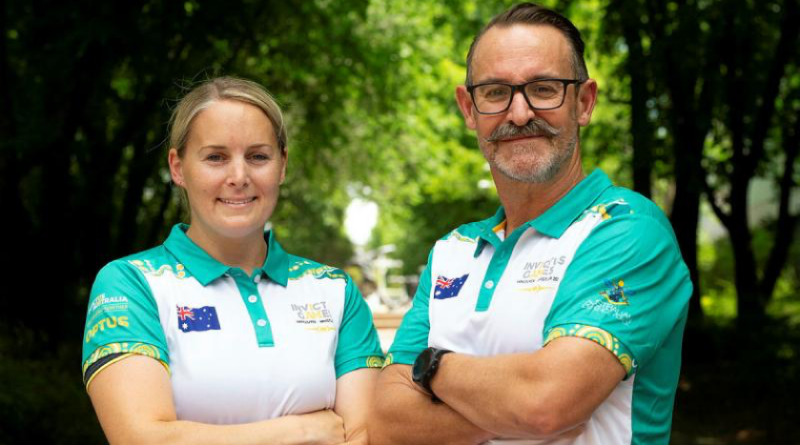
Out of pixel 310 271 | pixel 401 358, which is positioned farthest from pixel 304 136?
pixel 401 358

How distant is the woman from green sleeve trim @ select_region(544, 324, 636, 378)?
2.98 feet

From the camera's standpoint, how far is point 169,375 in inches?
123

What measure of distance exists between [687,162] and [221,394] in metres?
7.73

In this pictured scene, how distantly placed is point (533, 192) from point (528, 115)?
10.7 inches

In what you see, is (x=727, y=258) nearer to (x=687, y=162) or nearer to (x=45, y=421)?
(x=687, y=162)

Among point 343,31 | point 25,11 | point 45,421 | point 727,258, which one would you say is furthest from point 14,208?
point 727,258

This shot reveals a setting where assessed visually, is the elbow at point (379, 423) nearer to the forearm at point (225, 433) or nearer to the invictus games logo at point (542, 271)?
the forearm at point (225, 433)

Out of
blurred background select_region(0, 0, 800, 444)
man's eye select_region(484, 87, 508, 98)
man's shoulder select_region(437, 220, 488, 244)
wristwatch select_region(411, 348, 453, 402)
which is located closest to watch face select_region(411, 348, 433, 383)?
wristwatch select_region(411, 348, 453, 402)

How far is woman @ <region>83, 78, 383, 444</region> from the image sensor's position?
305 cm

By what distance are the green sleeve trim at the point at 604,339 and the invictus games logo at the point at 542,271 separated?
0.23 meters

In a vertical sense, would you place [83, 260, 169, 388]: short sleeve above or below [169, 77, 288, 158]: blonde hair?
below

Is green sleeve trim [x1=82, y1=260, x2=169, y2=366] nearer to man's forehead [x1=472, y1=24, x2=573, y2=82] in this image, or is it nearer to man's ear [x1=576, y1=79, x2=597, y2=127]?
man's forehead [x1=472, y1=24, x2=573, y2=82]

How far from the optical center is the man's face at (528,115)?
311 cm

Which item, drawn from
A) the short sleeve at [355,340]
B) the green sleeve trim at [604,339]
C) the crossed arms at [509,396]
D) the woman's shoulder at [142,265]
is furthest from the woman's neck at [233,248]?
the green sleeve trim at [604,339]
